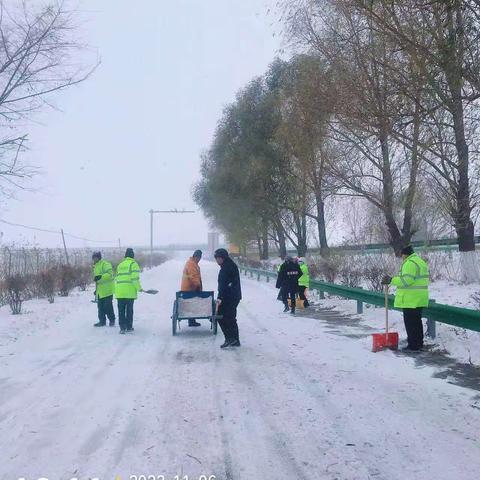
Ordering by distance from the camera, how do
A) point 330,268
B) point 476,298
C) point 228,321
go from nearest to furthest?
point 228,321 < point 476,298 < point 330,268

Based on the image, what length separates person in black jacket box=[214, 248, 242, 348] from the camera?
9273 mm

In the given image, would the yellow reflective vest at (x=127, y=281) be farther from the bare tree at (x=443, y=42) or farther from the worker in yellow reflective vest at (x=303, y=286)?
the bare tree at (x=443, y=42)

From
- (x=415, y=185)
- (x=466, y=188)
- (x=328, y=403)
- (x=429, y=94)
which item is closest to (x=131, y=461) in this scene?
(x=328, y=403)

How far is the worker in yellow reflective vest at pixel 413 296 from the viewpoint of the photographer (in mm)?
8320

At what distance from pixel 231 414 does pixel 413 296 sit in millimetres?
4143

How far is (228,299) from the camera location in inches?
371

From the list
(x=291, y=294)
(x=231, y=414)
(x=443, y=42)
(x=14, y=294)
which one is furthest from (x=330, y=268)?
(x=231, y=414)

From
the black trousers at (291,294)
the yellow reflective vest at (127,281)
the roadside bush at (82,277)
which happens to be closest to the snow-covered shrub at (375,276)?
the black trousers at (291,294)

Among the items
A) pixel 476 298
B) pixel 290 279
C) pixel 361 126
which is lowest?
pixel 476 298

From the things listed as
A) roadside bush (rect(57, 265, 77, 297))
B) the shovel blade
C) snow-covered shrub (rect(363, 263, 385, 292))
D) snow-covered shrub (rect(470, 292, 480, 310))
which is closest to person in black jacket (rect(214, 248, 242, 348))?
the shovel blade

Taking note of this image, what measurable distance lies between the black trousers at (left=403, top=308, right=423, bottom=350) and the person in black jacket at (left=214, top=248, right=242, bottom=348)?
2.82m

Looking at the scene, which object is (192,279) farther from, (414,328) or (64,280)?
(64,280)

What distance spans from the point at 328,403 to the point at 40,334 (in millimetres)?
7535

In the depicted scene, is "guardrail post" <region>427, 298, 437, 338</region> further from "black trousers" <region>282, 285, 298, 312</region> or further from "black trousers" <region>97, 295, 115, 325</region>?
"black trousers" <region>97, 295, 115, 325</region>
